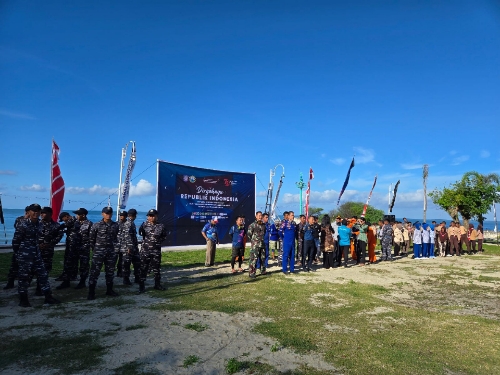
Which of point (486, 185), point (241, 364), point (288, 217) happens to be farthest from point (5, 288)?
point (486, 185)

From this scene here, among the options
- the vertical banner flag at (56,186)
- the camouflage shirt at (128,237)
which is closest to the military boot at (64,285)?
the camouflage shirt at (128,237)

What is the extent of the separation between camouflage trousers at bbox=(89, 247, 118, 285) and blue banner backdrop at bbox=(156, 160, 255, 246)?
9095mm

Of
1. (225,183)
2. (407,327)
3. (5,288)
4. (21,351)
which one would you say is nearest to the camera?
(21,351)

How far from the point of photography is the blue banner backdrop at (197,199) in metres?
16.8

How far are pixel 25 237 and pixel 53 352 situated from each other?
122 inches

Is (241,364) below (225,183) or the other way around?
below

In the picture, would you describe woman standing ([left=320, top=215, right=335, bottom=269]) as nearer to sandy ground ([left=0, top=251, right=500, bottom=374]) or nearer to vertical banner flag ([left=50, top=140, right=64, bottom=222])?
sandy ground ([left=0, top=251, right=500, bottom=374])

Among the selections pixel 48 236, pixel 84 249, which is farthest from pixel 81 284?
pixel 48 236

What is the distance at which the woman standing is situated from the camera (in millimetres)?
12188

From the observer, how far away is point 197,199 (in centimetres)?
1778

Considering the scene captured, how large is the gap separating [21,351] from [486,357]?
5.62 metres

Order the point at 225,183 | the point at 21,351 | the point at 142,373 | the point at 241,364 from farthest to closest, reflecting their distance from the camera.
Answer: the point at 225,183, the point at 21,351, the point at 241,364, the point at 142,373

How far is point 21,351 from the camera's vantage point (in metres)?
4.29

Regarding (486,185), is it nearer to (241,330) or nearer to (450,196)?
(450,196)
